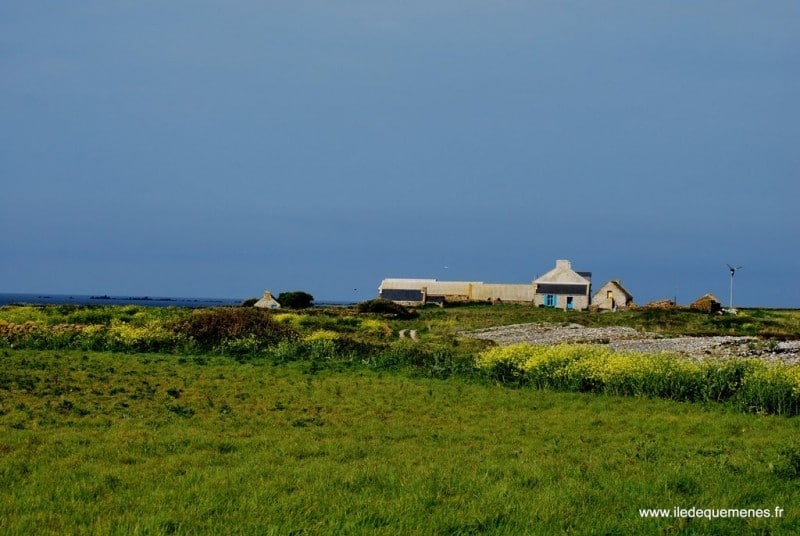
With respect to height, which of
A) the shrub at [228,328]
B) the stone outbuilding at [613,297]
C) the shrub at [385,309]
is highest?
the stone outbuilding at [613,297]

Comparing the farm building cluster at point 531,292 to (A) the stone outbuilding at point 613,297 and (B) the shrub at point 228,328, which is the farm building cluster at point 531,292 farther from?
(B) the shrub at point 228,328

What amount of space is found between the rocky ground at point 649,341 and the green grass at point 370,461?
11920 millimetres

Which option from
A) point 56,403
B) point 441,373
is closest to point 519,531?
point 56,403

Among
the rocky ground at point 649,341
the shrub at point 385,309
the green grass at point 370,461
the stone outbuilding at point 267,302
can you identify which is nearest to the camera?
the green grass at point 370,461

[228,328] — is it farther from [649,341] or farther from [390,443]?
[390,443]

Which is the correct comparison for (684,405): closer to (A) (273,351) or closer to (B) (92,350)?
(A) (273,351)

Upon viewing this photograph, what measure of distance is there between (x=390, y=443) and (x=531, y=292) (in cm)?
7894

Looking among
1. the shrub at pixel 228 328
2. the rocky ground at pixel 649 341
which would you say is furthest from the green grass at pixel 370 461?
the rocky ground at pixel 649 341

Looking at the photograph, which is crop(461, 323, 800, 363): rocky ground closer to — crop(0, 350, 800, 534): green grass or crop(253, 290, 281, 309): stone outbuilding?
crop(0, 350, 800, 534): green grass

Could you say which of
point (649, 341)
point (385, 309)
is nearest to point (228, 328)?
point (649, 341)

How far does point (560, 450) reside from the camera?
11.5 m

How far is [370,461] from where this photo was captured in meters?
10.1

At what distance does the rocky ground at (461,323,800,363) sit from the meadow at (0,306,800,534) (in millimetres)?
8802

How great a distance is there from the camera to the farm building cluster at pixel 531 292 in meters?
81.5
